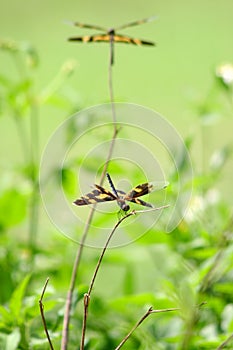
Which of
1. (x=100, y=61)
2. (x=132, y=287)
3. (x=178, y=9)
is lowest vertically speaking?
(x=132, y=287)

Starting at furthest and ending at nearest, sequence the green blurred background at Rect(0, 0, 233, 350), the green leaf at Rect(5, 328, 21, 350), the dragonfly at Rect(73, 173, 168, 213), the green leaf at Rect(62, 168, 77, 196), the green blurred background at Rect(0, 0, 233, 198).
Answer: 1. the green blurred background at Rect(0, 0, 233, 198)
2. the green leaf at Rect(62, 168, 77, 196)
3. the green blurred background at Rect(0, 0, 233, 350)
4. the green leaf at Rect(5, 328, 21, 350)
5. the dragonfly at Rect(73, 173, 168, 213)

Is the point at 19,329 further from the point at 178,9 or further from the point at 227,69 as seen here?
the point at 178,9

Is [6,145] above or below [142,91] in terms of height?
below

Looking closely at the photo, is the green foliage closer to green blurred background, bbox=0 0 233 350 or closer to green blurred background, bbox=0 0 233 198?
green blurred background, bbox=0 0 233 350

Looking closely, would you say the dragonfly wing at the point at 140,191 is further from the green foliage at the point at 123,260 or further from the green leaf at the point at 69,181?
the green leaf at the point at 69,181

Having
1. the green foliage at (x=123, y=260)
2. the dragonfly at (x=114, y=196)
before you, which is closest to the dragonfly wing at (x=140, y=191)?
the dragonfly at (x=114, y=196)

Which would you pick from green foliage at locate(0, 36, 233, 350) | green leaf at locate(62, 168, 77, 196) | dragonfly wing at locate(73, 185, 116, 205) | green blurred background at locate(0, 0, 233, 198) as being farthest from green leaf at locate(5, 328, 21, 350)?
green blurred background at locate(0, 0, 233, 198)

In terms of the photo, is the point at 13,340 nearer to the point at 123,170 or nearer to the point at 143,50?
the point at 123,170

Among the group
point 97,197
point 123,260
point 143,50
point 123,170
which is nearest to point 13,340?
point 97,197

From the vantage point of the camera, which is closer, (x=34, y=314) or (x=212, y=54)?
(x=34, y=314)

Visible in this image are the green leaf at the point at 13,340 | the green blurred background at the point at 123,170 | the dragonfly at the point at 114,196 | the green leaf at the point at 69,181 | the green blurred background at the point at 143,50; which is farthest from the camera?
the green blurred background at the point at 143,50

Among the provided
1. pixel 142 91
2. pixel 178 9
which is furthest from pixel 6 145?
pixel 178 9
